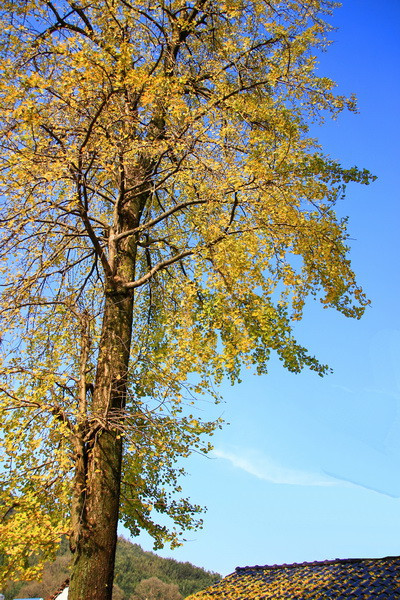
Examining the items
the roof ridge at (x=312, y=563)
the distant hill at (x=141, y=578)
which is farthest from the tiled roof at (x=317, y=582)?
the distant hill at (x=141, y=578)

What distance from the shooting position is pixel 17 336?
22.5ft

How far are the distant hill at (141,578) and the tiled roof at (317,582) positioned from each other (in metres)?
28.8

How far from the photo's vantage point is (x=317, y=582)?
11211 mm

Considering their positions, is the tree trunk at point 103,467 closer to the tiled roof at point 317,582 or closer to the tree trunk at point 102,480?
the tree trunk at point 102,480

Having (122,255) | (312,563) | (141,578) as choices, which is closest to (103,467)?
(122,255)

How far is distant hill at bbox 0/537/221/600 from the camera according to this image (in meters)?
38.5

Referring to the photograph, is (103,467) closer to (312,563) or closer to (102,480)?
(102,480)

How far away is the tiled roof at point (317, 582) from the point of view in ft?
32.8

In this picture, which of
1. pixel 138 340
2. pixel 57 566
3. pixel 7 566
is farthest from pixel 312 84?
pixel 57 566

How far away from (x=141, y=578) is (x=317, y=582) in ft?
148

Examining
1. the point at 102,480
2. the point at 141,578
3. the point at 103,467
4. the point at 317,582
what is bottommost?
the point at 141,578

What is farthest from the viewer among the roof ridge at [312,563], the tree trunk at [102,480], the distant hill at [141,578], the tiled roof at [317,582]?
the distant hill at [141,578]

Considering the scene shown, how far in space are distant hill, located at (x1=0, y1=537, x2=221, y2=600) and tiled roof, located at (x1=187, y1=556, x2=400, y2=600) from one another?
28.8 m

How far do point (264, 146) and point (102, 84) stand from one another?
2.32 m
